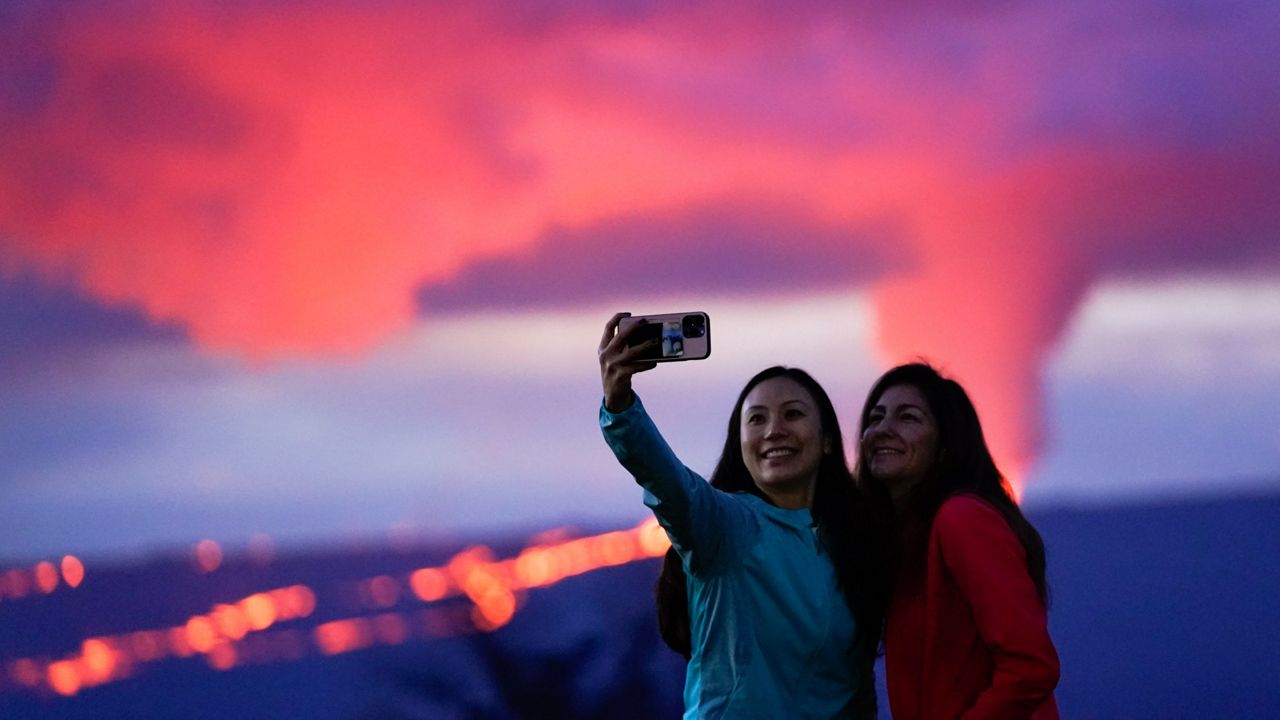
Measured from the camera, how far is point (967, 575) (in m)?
1.77

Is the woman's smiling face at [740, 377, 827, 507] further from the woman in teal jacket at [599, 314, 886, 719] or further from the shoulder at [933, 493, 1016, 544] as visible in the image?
the shoulder at [933, 493, 1016, 544]

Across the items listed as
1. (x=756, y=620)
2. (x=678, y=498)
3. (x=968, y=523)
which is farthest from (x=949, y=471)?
(x=678, y=498)

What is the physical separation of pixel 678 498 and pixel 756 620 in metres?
0.22

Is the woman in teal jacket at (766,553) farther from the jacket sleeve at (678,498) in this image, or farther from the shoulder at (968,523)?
the shoulder at (968,523)

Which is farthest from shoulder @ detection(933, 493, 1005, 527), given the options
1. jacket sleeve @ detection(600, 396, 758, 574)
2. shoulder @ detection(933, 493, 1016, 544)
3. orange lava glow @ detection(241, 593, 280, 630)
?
orange lava glow @ detection(241, 593, 280, 630)

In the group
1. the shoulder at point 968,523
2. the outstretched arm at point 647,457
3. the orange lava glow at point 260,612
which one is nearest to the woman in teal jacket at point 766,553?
the outstretched arm at point 647,457

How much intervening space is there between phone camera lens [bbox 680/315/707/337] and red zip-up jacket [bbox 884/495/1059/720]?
1.48ft

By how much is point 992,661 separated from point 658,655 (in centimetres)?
277

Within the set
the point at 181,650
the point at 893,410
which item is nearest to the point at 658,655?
the point at 181,650

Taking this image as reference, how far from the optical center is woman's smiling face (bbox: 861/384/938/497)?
2.00m

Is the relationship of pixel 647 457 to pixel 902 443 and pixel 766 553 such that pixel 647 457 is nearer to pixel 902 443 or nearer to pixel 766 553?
pixel 766 553

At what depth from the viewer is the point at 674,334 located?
1646mm

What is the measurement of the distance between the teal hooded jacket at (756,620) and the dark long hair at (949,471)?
19 centimetres

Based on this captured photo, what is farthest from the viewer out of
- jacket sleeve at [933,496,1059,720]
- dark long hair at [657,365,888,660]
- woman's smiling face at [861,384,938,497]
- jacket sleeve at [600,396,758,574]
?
woman's smiling face at [861,384,938,497]
